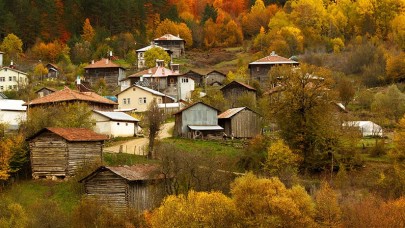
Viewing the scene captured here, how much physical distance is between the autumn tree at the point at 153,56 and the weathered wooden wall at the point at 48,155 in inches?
1785

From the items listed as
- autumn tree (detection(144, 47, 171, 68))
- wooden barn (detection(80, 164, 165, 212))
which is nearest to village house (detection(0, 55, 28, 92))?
autumn tree (detection(144, 47, 171, 68))

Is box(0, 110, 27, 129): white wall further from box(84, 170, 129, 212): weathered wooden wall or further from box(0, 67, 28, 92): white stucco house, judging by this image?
box(84, 170, 129, 212): weathered wooden wall

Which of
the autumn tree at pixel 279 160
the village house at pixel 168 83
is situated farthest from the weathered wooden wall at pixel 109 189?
the village house at pixel 168 83

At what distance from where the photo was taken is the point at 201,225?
27.7 m

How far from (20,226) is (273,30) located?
253 feet

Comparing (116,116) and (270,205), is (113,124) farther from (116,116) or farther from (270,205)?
(270,205)

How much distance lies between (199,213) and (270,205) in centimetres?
295

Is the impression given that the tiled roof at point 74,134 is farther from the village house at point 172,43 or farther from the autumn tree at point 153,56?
the village house at point 172,43

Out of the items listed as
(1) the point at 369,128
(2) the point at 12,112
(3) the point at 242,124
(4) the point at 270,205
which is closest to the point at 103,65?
(2) the point at 12,112

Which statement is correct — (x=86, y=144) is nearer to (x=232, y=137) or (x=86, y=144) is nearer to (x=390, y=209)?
(x=232, y=137)

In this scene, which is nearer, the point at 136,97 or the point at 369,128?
the point at 369,128

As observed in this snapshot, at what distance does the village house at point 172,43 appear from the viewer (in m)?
100

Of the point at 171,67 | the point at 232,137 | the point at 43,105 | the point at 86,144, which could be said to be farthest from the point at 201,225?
the point at 171,67

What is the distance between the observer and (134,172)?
39.4 metres
